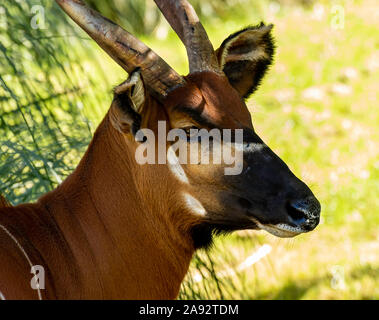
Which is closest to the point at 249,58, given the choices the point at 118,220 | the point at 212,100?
the point at 212,100

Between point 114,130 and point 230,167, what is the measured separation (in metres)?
0.63

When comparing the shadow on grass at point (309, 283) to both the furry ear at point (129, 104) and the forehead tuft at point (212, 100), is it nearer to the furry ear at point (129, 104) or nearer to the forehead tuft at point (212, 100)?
the forehead tuft at point (212, 100)

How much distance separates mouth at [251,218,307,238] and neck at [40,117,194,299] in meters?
0.44

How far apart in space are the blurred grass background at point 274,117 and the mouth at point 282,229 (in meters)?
0.46

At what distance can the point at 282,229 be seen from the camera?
363 cm

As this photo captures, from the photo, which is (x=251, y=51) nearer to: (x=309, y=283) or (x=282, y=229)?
(x=282, y=229)

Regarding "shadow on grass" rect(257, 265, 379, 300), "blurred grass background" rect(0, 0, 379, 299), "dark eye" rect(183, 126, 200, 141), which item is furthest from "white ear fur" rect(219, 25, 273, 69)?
"shadow on grass" rect(257, 265, 379, 300)

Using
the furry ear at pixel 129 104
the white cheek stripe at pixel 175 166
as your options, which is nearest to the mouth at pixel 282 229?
the white cheek stripe at pixel 175 166

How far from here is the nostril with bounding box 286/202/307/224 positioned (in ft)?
11.7

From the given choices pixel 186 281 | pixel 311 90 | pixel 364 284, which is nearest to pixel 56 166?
pixel 186 281

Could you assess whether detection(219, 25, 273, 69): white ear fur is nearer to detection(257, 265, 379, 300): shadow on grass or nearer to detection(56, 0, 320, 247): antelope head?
detection(56, 0, 320, 247): antelope head

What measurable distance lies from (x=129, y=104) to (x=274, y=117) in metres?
6.09
